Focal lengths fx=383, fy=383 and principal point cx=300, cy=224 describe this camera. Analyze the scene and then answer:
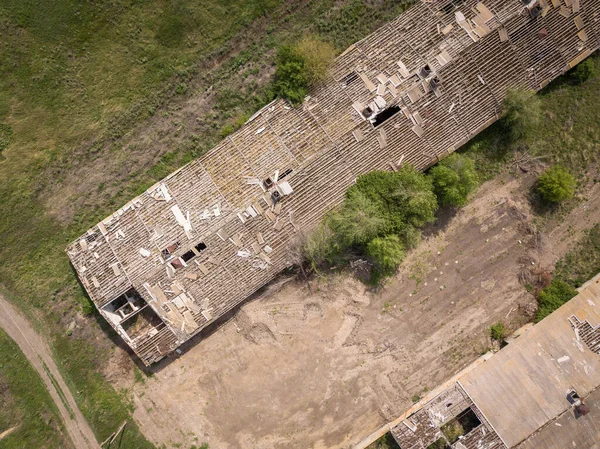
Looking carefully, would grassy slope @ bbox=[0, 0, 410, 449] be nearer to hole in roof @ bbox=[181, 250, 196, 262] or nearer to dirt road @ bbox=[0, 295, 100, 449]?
dirt road @ bbox=[0, 295, 100, 449]

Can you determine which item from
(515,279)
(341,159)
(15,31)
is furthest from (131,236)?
(515,279)

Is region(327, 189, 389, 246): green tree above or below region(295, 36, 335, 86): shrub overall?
below

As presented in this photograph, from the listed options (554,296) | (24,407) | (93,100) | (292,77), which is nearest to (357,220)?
(292,77)

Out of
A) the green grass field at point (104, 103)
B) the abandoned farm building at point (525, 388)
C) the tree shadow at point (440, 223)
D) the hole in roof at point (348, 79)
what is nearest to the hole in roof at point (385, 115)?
the hole in roof at point (348, 79)

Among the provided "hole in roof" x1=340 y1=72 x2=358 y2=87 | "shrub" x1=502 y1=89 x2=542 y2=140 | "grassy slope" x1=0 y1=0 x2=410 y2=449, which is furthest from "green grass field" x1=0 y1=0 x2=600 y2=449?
"hole in roof" x1=340 y1=72 x2=358 y2=87

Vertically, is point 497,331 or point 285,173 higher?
point 285,173

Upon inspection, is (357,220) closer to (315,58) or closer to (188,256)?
(315,58)
